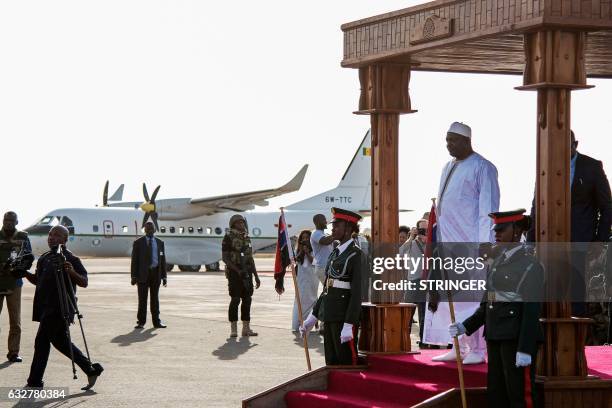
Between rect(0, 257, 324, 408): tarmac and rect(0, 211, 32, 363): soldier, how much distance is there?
0.94 ft

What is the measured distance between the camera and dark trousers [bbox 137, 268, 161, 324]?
1892cm

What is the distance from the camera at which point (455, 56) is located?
32.2ft

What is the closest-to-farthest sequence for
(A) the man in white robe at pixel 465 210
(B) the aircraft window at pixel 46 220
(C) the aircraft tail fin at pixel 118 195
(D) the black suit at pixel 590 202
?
(A) the man in white robe at pixel 465 210 → (D) the black suit at pixel 590 202 → (B) the aircraft window at pixel 46 220 → (C) the aircraft tail fin at pixel 118 195

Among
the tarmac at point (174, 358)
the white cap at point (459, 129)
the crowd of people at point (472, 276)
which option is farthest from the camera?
the tarmac at point (174, 358)

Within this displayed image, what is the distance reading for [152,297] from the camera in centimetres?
1898

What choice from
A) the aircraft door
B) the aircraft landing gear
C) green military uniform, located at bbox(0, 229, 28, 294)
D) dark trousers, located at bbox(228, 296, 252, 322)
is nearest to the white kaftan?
green military uniform, located at bbox(0, 229, 28, 294)

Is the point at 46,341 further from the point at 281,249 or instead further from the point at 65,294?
the point at 281,249

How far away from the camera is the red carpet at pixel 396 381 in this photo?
8.77m

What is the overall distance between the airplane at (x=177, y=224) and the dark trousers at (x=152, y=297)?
2516cm

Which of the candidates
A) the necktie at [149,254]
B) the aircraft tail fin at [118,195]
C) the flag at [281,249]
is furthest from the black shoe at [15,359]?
the aircraft tail fin at [118,195]

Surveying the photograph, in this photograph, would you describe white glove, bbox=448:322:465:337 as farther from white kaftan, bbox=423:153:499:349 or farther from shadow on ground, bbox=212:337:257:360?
shadow on ground, bbox=212:337:257:360

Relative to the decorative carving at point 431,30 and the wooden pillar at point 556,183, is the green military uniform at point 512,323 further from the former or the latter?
the decorative carving at point 431,30

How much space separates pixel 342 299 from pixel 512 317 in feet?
7.14

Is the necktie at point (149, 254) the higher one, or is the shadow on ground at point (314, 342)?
the necktie at point (149, 254)
